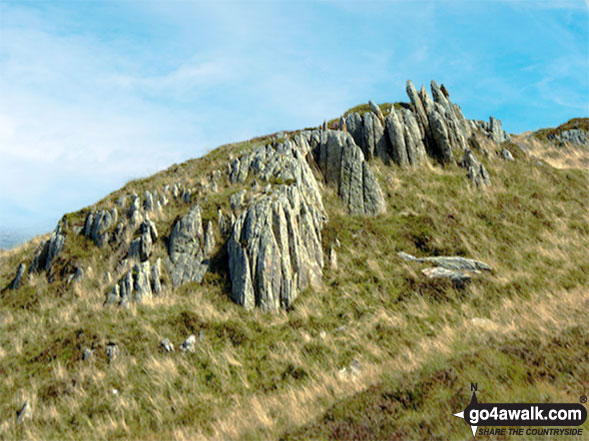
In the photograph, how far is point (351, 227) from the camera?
19438mm

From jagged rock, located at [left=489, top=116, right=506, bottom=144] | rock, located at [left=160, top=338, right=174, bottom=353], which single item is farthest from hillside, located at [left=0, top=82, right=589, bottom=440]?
jagged rock, located at [left=489, top=116, right=506, bottom=144]

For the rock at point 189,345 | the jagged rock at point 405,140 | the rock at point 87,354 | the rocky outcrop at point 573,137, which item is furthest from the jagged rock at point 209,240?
the rocky outcrop at point 573,137

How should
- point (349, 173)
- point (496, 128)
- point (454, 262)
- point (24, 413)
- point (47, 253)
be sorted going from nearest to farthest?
point (24, 413) < point (454, 262) < point (47, 253) < point (349, 173) < point (496, 128)

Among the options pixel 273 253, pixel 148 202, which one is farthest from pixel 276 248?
pixel 148 202

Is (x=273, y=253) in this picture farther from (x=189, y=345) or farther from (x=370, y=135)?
(x=370, y=135)

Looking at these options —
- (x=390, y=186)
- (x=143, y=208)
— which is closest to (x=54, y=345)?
(x=143, y=208)

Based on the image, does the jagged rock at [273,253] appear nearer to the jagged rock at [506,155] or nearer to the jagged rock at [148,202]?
the jagged rock at [148,202]

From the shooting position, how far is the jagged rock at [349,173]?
21203 mm

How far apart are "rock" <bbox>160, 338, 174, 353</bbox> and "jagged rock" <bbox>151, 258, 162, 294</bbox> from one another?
10.8ft

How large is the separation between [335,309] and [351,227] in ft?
20.2

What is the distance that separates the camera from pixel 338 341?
41.3 ft

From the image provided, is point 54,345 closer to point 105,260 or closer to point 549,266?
point 105,260

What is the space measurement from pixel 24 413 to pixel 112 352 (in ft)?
9.34

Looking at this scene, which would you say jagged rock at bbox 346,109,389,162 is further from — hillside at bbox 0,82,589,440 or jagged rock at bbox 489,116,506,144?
jagged rock at bbox 489,116,506,144
